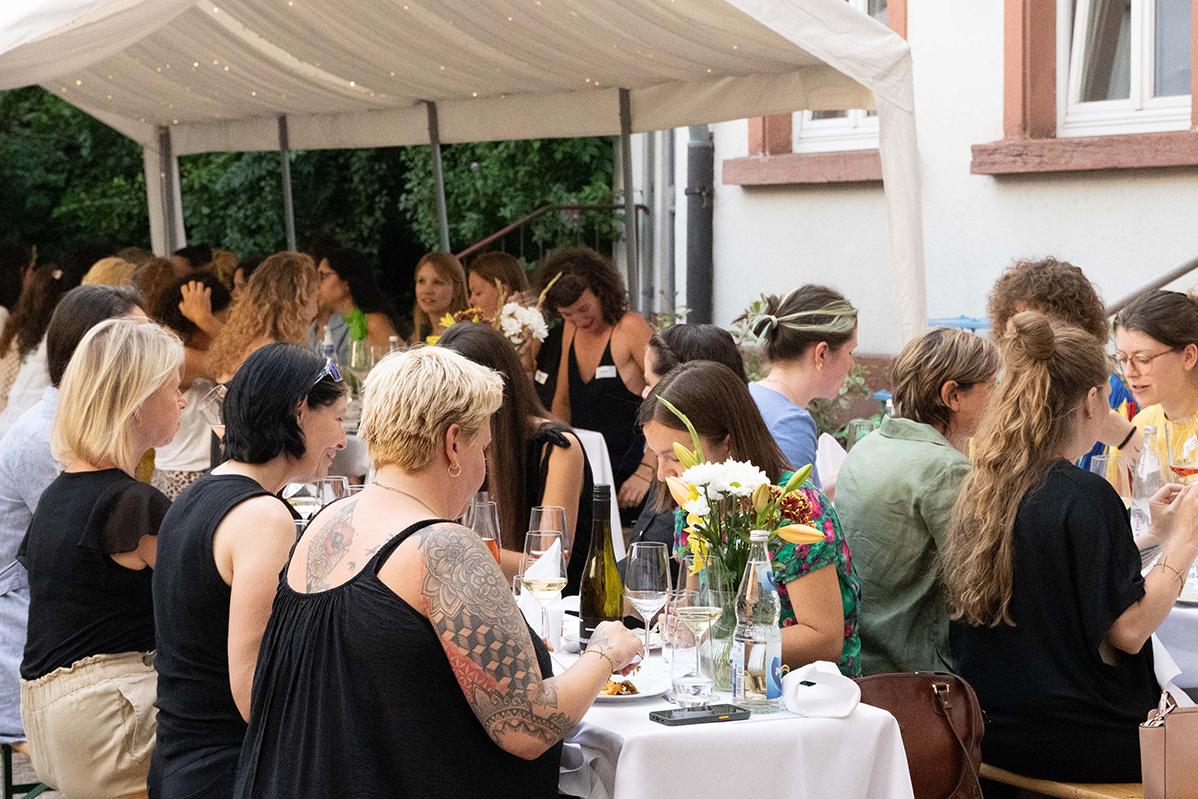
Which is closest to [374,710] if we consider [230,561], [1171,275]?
[230,561]

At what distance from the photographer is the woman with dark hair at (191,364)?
522 cm

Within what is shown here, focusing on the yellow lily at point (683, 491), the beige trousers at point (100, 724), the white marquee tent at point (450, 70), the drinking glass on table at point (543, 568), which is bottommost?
the beige trousers at point (100, 724)

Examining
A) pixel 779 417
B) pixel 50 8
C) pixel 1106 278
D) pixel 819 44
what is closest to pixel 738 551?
pixel 779 417

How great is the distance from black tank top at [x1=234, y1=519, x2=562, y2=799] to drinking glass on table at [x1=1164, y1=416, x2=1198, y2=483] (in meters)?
2.06

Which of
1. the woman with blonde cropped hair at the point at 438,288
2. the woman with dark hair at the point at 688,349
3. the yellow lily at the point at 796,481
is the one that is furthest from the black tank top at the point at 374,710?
the woman with blonde cropped hair at the point at 438,288

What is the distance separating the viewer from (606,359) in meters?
5.80

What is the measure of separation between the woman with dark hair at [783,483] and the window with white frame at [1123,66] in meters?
4.27

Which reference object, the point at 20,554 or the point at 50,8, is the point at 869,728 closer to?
the point at 20,554

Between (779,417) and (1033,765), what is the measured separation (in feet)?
4.05

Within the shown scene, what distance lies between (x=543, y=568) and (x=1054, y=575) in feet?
3.58

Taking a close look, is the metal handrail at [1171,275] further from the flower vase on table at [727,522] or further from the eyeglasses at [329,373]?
the eyeglasses at [329,373]

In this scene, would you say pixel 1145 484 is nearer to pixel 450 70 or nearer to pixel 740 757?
pixel 740 757

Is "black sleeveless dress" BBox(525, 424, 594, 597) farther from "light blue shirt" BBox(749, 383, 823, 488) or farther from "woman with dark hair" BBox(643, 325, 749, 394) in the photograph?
"light blue shirt" BBox(749, 383, 823, 488)

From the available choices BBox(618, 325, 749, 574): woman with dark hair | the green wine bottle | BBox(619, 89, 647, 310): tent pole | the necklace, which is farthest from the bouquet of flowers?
BBox(619, 89, 647, 310): tent pole
